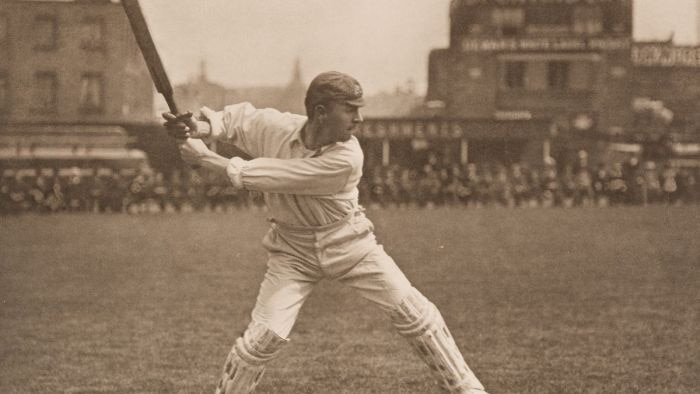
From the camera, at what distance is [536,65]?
33500 millimetres

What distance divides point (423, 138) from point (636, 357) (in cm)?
1261

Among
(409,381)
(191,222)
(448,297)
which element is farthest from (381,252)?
(191,222)

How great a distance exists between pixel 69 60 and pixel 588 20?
20386 millimetres

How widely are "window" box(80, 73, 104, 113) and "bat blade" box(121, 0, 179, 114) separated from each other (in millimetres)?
10792

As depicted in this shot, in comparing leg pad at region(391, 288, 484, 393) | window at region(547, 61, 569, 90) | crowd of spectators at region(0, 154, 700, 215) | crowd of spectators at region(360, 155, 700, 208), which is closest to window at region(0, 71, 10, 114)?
crowd of spectators at region(0, 154, 700, 215)

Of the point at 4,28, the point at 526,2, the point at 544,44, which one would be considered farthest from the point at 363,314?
the point at 544,44

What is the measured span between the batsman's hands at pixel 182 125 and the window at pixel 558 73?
101ft

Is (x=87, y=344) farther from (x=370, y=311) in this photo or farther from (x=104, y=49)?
(x=104, y=49)

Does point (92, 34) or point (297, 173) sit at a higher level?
point (92, 34)

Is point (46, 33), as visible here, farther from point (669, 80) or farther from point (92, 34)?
point (669, 80)

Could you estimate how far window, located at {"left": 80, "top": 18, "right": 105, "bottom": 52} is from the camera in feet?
45.7

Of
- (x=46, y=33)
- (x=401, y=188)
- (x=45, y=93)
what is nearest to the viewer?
(x=46, y=33)

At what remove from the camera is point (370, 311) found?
338 inches

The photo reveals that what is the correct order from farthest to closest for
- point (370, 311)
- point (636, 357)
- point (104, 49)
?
point (104, 49) < point (370, 311) < point (636, 357)
